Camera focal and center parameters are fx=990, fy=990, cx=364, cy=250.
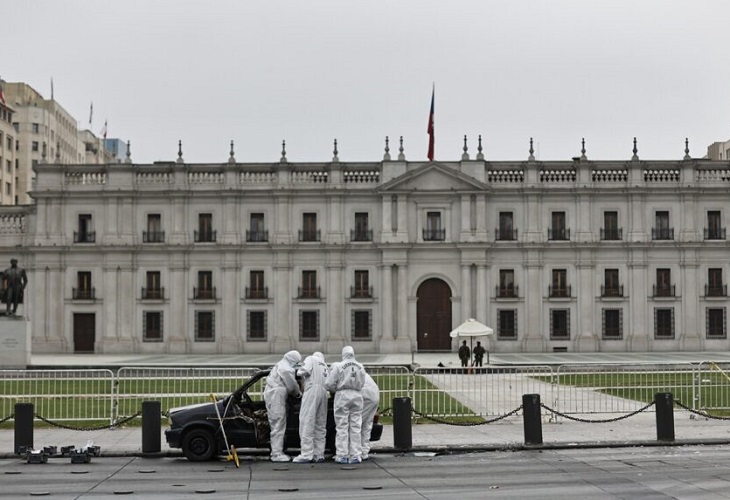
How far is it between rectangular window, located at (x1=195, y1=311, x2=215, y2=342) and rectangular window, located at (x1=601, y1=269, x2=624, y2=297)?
844 inches

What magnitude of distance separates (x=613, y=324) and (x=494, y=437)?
36.3 meters

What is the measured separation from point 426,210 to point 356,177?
432 centimetres

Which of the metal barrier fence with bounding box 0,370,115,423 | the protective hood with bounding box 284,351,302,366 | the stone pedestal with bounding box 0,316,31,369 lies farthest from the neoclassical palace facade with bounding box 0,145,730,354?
the protective hood with bounding box 284,351,302,366

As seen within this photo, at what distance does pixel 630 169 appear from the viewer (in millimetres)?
54219

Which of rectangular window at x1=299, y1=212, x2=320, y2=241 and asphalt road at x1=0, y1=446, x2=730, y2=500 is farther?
rectangular window at x1=299, y1=212, x2=320, y2=241

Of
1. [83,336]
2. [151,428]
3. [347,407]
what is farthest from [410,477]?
[83,336]

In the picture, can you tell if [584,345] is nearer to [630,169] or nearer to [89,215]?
[630,169]

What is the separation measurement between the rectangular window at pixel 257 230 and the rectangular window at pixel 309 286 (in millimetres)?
3030

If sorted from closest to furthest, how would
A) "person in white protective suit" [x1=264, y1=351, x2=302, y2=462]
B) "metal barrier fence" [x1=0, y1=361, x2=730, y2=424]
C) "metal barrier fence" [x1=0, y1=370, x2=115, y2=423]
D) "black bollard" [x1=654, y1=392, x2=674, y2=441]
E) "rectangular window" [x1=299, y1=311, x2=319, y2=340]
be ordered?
1. "person in white protective suit" [x1=264, y1=351, x2=302, y2=462]
2. "black bollard" [x1=654, y1=392, x2=674, y2=441]
3. "metal barrier fence" [x1=0, y1=370, x2=115, y2=423]
4. "metal barrier fence" [x1=0, y1=361, x2=730, y2=424]
5. "rectangular window" [x1=299, y1=311, x2=319, y2=340]

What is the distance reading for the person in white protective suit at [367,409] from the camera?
54.7ft

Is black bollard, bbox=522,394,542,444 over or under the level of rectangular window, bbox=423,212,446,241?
under

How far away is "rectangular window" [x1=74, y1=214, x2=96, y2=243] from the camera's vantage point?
5498 cm

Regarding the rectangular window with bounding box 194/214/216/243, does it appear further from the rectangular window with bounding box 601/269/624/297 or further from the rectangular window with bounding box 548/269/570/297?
the rectangular window with bounding box 601/269/624/297

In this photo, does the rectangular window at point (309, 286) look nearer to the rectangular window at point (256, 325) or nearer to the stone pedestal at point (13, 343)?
the rectangular window at point (256, 325)
